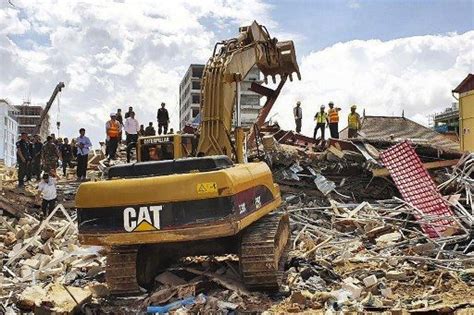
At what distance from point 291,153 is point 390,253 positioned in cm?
563

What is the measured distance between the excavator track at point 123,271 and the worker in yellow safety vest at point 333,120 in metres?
12.6

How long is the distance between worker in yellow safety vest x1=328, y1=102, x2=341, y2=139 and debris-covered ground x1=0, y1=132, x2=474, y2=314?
3311 millimetres

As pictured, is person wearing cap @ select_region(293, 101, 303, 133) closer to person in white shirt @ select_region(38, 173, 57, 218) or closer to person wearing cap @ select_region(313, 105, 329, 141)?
person wearing cap @ select_region(313, 105, 329, 141)

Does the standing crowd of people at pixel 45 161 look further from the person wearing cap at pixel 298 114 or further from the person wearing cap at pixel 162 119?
the person wearing cap at pixel 298 114

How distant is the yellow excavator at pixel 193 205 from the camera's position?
6.93 m

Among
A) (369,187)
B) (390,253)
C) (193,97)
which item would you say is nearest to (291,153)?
(369,187)

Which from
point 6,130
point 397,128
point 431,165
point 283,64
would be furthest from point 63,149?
point 6,130

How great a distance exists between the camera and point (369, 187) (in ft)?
47.9

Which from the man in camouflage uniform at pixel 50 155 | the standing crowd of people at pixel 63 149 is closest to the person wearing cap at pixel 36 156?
the standing crowd of people at pixel 63 149

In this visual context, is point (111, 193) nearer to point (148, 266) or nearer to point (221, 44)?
point (148, 266)

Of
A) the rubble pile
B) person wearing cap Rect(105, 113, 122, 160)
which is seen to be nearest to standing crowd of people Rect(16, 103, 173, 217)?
person wearing cap Rect(105, 113, 122, 160)

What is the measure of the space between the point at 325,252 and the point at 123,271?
371cm

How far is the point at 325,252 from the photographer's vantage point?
33.5 ft

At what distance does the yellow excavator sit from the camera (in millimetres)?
6934
